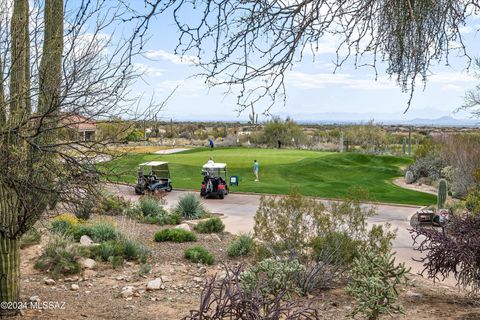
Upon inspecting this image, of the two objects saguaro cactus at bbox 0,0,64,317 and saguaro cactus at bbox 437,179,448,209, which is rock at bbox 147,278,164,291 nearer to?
saguaro cactus at bbox 0,0,64,317

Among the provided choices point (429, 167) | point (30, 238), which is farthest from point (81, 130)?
point (429, 167)

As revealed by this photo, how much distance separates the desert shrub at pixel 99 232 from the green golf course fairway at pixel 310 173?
424 inches

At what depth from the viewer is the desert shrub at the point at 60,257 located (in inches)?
367

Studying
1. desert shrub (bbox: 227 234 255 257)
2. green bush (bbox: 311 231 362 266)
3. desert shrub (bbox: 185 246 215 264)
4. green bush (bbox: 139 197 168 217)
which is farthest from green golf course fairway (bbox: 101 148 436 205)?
green bush (bbox: 311 231 362 266)

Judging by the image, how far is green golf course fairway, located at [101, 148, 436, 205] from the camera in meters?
24.8

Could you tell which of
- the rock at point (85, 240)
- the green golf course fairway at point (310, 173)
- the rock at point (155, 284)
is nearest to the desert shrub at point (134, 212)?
the rock at point (85, 240)

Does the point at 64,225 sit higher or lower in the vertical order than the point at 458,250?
lower

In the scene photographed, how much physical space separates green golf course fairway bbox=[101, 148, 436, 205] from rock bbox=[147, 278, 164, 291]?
13.6m

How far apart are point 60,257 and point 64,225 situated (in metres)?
2.89

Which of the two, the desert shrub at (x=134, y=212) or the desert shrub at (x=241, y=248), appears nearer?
the desert shrub at (x=241, y=248)

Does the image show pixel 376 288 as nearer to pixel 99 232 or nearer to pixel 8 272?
pixel 8 272

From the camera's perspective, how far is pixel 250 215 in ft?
59.3

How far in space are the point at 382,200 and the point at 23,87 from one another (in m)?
18.9

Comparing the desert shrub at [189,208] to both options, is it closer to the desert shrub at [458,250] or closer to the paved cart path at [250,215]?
the paved cart path at [250,215]
